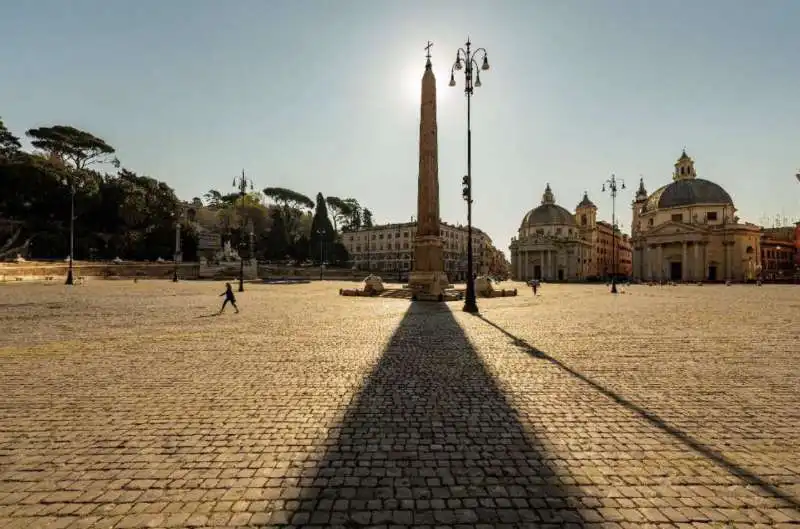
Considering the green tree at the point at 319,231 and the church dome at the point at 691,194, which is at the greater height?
the church dome at the point at 691,194

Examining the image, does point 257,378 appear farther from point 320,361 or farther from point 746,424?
point 746,424

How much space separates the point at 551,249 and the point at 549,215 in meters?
12.7

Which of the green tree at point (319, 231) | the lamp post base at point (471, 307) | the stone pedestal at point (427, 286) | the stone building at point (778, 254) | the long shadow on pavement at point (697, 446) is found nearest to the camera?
the long shadow on pavement at point (697, 446)

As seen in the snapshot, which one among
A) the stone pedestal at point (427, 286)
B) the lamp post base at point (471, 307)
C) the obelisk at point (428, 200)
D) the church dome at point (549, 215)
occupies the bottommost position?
the lamp post base at point (471, 307)

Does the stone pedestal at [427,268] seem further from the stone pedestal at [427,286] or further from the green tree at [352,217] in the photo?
the green tree at [352,217]

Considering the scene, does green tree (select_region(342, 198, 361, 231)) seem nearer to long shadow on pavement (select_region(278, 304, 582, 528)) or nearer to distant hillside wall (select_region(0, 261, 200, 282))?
distant hillside wall (select_region(0, 261, 200, 282))

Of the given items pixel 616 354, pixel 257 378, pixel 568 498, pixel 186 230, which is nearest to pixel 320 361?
pixel 257 378

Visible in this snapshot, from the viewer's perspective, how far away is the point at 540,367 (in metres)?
7.58

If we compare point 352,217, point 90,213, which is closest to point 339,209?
point 352,217

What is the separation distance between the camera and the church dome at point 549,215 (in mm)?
97938

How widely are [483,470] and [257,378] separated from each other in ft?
13.9

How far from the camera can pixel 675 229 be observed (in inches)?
2985

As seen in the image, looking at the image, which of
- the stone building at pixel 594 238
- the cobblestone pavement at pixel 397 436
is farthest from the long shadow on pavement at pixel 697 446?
the stone building at pixel 594 238

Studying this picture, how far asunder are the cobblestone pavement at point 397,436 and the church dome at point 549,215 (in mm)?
93645
